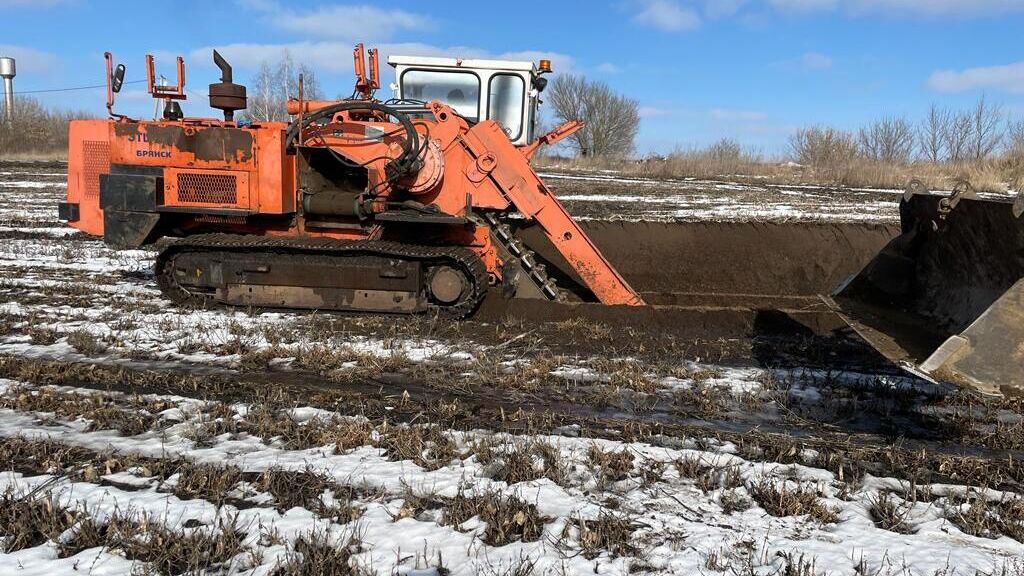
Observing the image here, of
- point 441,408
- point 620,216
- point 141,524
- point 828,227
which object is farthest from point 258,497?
point 620,216

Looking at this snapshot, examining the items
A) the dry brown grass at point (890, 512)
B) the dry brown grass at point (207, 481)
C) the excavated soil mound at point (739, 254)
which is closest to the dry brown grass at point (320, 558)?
the dry brown grass at point (207, 481)

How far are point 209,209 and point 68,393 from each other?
274cm

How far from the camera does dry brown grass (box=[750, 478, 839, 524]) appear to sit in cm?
314

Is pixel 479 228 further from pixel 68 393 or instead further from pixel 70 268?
pixel 70 268

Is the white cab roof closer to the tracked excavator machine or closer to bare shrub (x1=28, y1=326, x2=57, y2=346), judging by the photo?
the tracked excavator machine

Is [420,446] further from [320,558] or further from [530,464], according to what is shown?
[320,558]

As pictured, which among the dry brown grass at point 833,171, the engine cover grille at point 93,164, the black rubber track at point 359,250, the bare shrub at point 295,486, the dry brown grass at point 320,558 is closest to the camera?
the dry brown grass at point 320,558

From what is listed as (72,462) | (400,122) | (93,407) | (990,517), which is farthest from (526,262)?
(990,517)

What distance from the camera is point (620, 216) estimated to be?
14383 mm

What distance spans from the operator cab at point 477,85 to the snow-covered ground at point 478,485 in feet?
13.8

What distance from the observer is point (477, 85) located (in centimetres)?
870

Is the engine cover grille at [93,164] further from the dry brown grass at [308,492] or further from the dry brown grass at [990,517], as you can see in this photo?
the dry brown grass at [990,517]

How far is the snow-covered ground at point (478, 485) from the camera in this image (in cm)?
279

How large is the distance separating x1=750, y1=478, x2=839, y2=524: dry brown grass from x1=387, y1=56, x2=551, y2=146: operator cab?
242 inches
